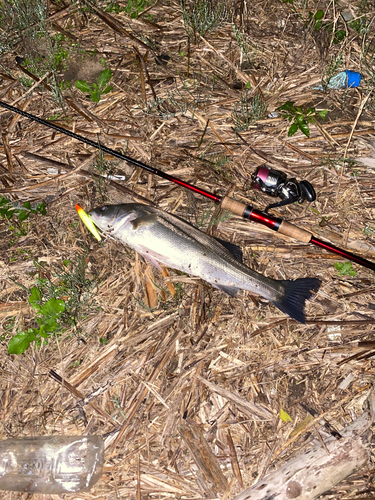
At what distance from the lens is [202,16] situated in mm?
5414

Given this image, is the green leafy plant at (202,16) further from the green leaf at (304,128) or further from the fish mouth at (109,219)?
the fish mouth at (109,219)

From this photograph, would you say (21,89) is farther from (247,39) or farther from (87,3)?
(247,39)

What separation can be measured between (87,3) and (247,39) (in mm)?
2487

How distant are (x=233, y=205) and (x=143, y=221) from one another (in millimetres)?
1071

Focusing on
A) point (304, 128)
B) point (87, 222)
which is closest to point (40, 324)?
point (87, 222)

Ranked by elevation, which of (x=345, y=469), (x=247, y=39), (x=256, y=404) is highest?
(x=247, y=39)

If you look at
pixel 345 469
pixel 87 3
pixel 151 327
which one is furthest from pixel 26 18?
pixel 345 469

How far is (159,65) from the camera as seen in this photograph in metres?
5.38

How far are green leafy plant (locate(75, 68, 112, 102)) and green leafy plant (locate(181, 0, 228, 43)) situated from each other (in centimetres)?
137

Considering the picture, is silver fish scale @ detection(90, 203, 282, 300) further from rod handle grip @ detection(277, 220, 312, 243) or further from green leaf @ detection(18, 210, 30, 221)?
green leaf @ detection(18, 210, 30, 221)

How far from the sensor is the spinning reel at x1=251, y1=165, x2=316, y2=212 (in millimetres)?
4379

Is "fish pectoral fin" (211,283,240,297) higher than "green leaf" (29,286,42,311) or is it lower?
lower

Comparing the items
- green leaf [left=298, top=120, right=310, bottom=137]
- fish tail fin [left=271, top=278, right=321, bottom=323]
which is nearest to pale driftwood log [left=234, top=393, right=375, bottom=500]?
fish tail fin [left=271, top=278, right=321, bottom=323]

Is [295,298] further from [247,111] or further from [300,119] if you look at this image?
[247,111]
